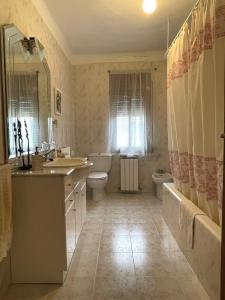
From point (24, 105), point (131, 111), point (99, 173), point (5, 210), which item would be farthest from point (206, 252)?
point (131, 111)

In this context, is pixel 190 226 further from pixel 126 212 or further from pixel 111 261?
pixel 126 212

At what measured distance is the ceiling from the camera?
2.73 meters

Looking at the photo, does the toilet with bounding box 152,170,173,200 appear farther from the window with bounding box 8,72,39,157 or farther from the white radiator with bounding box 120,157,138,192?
the window with bounding box 8,72,39,157

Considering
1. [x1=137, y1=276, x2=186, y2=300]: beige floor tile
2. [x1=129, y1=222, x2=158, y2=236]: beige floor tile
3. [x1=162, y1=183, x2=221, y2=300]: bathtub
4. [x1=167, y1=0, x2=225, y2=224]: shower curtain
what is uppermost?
[x1=167, y1=0, x2=225, y2=224]: shower curtain

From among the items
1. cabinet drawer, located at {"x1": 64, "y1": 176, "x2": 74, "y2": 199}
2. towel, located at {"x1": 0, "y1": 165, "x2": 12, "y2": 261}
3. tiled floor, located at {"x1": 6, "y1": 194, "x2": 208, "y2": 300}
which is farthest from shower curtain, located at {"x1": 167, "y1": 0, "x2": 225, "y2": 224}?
towel, located at {"x1": 0, "y1": 165, "x2": 12, "y2": 261}

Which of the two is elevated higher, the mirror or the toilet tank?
the mirror

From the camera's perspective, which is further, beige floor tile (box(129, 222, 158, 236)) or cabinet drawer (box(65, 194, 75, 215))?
beige floor tile (box(129, 222, 158, 236))

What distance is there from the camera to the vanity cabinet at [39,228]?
187 centimetres

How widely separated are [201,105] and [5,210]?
5.06 ft

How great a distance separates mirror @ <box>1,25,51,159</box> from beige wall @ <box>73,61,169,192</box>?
1.71m

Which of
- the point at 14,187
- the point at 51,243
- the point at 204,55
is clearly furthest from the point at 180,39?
the point at 51,243

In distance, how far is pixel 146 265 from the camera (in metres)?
2.12

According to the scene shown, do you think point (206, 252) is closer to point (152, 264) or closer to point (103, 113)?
point (152, 264)

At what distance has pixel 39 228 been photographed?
189cm
